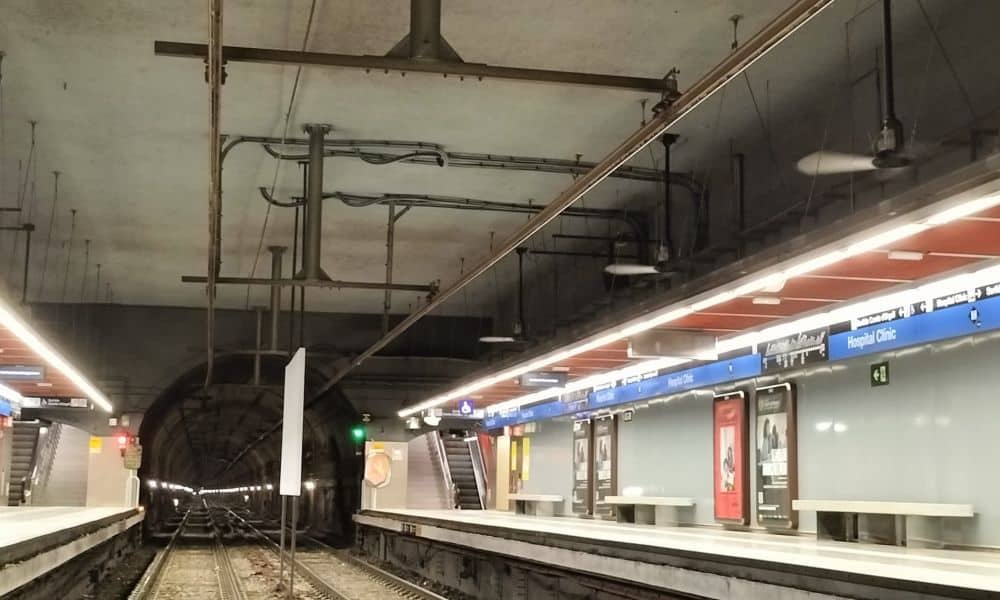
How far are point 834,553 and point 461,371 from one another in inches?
682

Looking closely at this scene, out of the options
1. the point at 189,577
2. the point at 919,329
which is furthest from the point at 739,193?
the point at 189,577

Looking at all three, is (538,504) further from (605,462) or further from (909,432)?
(909,432)

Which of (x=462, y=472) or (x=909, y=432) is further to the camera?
(x=462, y=472)

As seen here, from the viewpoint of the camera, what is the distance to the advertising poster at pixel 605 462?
52.5ft

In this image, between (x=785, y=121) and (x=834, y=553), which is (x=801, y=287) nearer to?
(x=834, y=553)

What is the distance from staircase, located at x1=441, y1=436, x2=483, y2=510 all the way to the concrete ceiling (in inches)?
405

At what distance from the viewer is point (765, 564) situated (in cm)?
624

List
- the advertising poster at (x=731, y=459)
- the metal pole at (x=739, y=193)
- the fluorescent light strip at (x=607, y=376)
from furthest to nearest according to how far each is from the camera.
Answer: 1. the fluorescent light strip at (x=607, y=376)
2. the advertising poster at (x=731, y=459)
3. the metal pole at (x=739, y=193)

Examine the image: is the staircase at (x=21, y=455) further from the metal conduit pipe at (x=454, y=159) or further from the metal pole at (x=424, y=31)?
the metal pole at (x=424, y=31)

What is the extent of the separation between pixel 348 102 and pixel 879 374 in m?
5.18

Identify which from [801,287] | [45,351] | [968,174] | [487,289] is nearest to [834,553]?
[801,287]

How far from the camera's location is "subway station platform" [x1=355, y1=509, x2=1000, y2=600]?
16.7ft

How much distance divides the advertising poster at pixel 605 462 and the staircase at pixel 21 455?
15.8m

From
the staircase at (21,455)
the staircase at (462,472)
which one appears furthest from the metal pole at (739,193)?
the staircase at (21,455)
